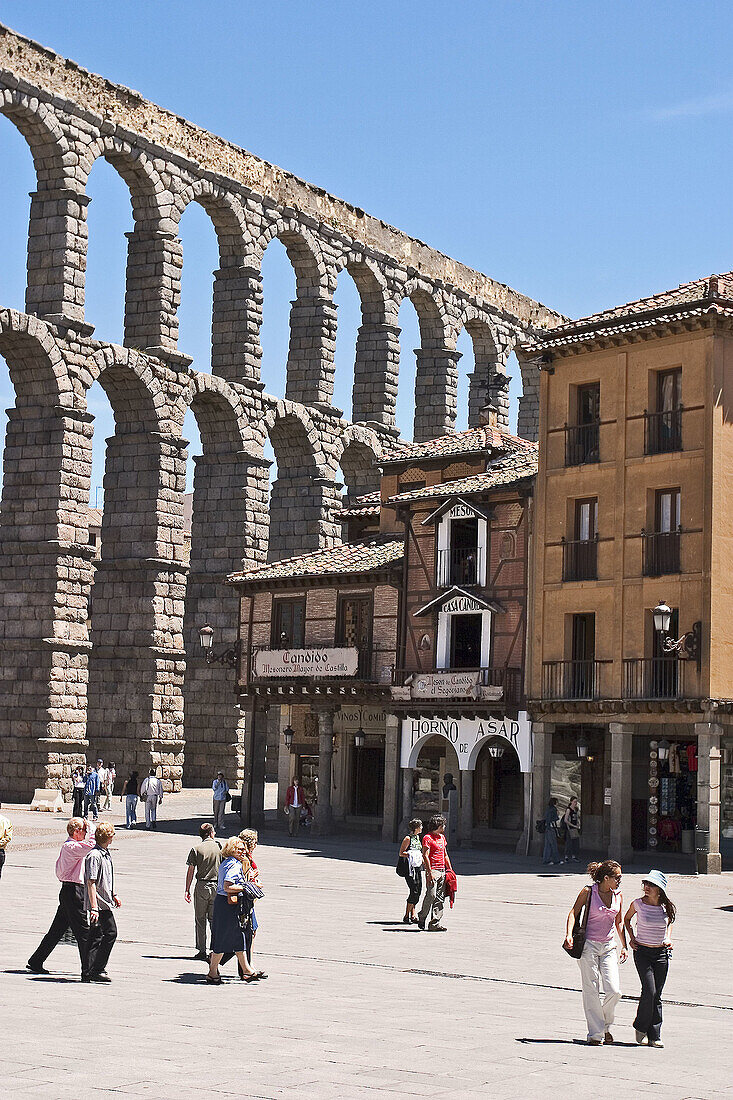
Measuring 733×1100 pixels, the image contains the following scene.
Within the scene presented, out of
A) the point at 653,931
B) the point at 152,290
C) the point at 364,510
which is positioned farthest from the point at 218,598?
the point at 653,931

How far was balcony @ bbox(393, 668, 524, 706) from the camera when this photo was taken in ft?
136

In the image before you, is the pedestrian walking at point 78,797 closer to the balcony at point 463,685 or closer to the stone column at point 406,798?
the stone column at point 406,798

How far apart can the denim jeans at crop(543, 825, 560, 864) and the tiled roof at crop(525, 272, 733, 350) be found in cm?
1232

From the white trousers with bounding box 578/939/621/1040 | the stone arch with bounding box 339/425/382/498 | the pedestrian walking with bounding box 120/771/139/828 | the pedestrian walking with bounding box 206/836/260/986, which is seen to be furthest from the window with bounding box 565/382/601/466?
the white trousers with bounding box 578/939/621/1040

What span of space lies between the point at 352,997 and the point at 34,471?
36.9 metres

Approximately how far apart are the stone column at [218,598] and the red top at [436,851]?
33.8m

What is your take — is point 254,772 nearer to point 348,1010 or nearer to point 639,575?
point 639,575

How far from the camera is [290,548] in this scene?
64062 millimetres

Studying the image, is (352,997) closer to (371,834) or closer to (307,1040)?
(307,1040)

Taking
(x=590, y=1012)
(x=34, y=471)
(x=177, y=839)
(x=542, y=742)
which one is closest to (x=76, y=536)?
(x=34, y=471)

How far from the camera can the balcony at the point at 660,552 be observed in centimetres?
3853

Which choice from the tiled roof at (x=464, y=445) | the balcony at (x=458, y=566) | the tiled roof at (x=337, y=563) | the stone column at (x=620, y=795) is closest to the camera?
the stone column at (x=620, y=795)

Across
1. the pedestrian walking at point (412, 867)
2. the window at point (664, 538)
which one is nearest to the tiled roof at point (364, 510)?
the window at point (664, 538)

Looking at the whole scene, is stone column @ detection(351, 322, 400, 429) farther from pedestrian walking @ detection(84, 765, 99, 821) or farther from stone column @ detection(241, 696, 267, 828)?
pedestrian walking @ detection(84, 765, 99, 821)
